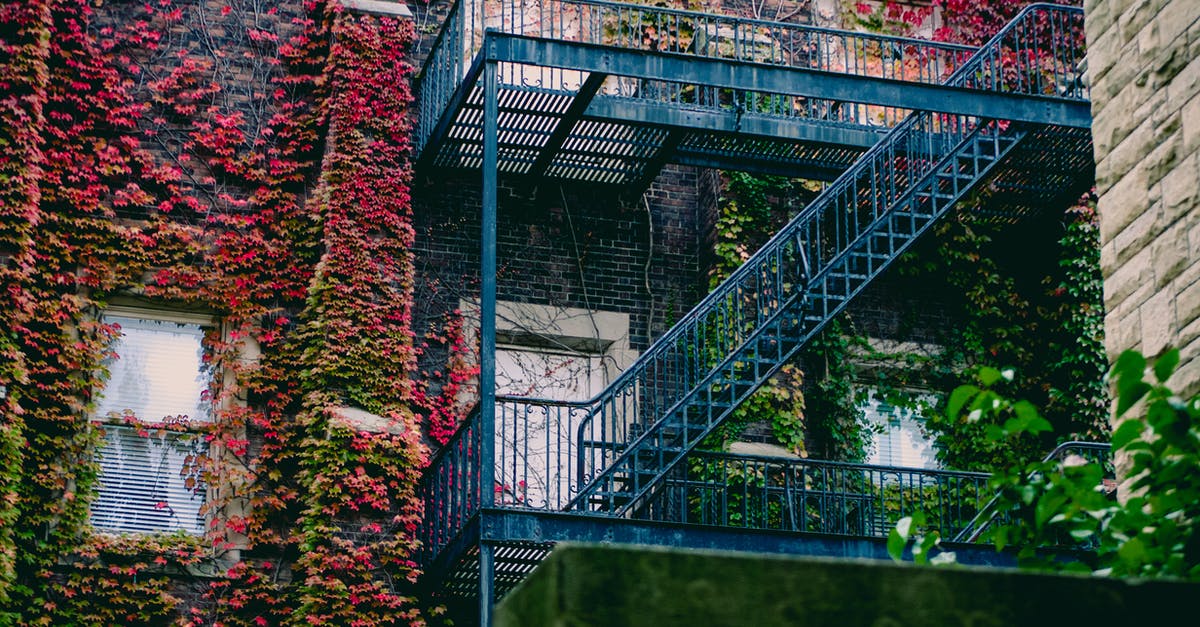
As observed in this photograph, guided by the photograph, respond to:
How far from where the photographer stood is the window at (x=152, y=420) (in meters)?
12.9

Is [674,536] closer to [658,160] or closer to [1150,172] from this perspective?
[658,160]

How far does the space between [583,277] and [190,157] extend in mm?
3588

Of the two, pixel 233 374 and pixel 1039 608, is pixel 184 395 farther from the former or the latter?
pixel 1039 608

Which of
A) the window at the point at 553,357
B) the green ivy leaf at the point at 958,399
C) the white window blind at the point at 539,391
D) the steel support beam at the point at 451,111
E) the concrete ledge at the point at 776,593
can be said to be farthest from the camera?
the window at the point at 553,357

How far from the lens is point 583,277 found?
48.0 feet

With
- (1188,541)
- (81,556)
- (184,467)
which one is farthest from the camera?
(184,467)

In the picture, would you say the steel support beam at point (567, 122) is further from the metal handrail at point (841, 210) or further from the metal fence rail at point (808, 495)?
the metal fence rail at point (808, 495)

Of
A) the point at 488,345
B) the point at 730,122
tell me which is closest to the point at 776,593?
the point at 488,345

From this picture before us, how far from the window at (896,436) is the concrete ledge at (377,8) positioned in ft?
18.0

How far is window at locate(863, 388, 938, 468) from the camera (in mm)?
14852

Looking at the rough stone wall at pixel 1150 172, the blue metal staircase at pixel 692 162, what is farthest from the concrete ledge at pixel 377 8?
the rough stone wall at pixel 1150 172

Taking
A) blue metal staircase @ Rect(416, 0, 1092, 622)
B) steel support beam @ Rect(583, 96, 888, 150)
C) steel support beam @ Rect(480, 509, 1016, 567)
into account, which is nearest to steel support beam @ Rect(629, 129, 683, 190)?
blue metal staircase @ Rect(416, 0, 1092, 622)

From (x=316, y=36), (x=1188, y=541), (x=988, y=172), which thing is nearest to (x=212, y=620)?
(x=316, y=36)

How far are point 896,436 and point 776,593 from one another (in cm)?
1190
